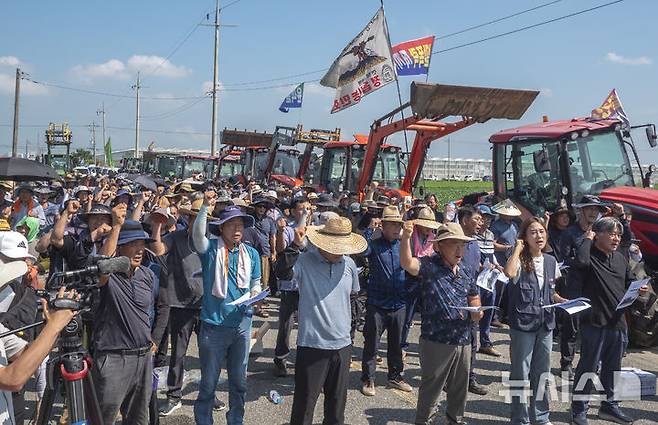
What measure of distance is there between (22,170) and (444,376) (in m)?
8.01

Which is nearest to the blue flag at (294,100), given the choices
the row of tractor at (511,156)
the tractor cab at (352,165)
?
the row of tractor at (511,156)

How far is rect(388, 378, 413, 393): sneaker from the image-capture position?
5863 millimetres

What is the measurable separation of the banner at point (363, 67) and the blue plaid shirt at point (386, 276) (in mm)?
6842

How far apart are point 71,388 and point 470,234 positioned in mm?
4470

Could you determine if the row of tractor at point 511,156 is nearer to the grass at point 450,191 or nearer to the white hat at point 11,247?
the grass at point 450,191

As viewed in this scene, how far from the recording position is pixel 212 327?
449 centimetres

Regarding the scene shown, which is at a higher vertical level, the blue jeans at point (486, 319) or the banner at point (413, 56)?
the banner at point (413, 56)

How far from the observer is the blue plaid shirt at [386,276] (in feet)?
18.4

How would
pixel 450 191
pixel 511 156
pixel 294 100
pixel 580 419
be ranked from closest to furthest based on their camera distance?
pixel 580 419 < pixel 511 156 < pixel 294 100 < pixel 450 191

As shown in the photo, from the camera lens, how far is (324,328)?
4.16 meters

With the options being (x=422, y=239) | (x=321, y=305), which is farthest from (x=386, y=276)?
(x=321, y=305)

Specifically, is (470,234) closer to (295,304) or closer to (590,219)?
(590,219)

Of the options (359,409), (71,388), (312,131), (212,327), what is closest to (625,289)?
(359,409)

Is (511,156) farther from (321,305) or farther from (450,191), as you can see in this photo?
(450,191)
